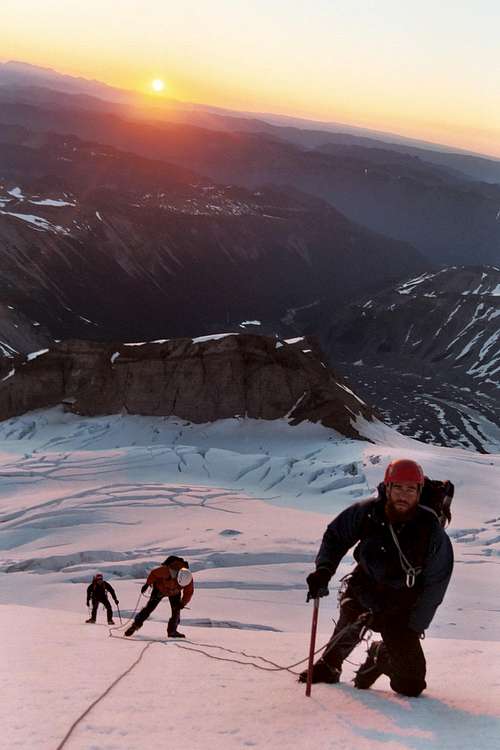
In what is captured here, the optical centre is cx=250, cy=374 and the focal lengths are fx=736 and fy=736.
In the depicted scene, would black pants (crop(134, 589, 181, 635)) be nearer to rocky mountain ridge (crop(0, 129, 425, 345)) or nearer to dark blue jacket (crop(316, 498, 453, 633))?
dark blue jacket (crop(316, 498, 453, 633))

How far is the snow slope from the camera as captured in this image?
→ 4637mm

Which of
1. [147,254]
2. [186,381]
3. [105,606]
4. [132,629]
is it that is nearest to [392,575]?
[132,629]

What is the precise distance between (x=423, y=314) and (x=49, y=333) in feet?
239

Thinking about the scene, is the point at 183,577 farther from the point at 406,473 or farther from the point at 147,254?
the point at 147,254

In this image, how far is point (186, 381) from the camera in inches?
1752

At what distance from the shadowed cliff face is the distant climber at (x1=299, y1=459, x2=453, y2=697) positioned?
1433 inches

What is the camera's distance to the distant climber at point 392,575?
529cm

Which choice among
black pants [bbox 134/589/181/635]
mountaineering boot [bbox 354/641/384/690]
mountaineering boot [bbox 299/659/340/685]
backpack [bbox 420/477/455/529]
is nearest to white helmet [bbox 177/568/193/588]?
black pants [bbox 134/589/181/635]

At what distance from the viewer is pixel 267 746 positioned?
169 inches

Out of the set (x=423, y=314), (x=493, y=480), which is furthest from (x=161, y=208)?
(x=493, y=480)

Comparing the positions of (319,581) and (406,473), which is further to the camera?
(319,581)

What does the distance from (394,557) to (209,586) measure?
43.0ft

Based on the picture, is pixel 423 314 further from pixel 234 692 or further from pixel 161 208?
pixel 234 692

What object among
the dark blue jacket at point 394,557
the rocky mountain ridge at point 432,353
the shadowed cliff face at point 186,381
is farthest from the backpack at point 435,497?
the rocky mountain ridge at point 432,353
